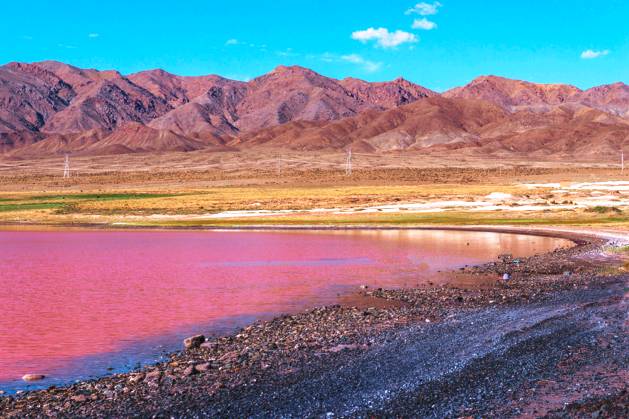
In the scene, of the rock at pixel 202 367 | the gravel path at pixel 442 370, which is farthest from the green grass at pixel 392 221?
the rock at pixel 202 367

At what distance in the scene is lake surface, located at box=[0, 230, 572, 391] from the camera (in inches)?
688

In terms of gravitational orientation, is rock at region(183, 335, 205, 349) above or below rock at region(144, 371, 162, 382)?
below

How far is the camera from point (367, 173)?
163375 mm

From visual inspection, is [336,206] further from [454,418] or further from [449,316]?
[454,418]

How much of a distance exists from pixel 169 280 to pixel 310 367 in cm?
1664

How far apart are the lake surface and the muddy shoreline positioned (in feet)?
5.21

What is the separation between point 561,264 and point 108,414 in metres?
23.4

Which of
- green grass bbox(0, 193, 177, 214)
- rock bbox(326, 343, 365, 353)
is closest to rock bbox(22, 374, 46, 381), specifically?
rock bbox(326, 343, 365, 353)

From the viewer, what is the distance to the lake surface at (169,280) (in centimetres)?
1747

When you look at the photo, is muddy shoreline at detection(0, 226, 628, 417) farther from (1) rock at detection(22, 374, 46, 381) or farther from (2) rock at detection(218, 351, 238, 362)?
(1) rock at detection(22, 374, 46, 381)

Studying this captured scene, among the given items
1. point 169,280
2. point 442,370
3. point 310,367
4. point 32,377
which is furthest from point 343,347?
point 169,280

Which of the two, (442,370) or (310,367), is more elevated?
(442,370)

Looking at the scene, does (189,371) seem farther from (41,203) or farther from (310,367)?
(41,203)

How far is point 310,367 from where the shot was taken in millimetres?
14141
